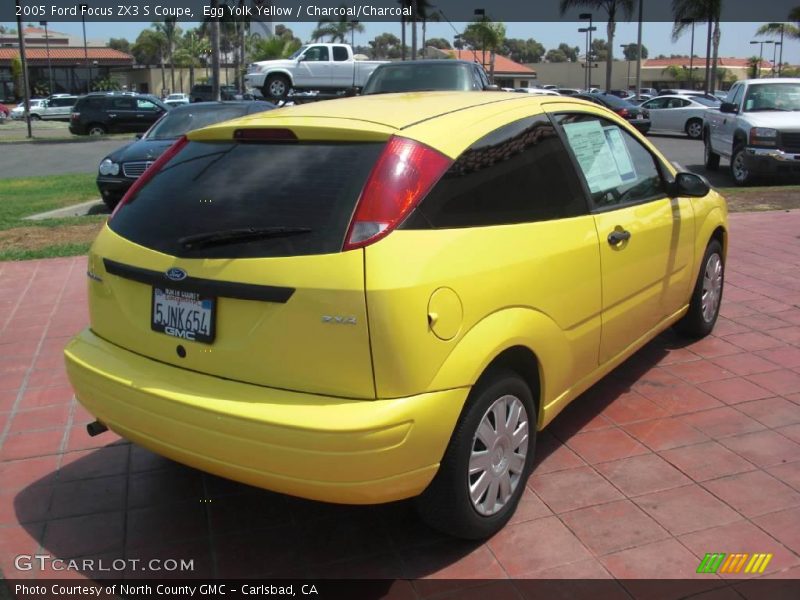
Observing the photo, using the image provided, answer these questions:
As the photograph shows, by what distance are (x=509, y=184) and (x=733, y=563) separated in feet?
5.61

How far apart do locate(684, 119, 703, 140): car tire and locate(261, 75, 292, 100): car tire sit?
1356 cm

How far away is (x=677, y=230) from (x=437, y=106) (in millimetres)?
1910

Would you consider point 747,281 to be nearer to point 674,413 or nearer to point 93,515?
point 674,413

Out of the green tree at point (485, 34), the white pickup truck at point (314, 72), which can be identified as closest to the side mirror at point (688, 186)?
the white pickup truck at point (314, 72)

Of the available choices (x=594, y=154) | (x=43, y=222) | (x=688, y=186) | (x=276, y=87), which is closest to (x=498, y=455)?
(x=594, y=154)

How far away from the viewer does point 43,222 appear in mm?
10461

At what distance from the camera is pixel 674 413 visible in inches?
167

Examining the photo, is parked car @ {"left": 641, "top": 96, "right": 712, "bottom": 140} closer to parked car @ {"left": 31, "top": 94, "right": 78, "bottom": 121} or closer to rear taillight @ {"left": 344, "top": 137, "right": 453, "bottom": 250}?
rear taillight @ {"left": 344, "top": 137, "right": 453, "bottom": 250}

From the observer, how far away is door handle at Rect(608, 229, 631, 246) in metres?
3.70

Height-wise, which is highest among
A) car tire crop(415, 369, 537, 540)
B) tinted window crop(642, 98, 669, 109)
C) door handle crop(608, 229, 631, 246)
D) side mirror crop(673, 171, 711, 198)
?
tinted window crop(642, 98, 669, 109)

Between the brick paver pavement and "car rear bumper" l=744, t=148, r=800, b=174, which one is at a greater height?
"car rear bumper" l=744, t=148, r=800, b=174

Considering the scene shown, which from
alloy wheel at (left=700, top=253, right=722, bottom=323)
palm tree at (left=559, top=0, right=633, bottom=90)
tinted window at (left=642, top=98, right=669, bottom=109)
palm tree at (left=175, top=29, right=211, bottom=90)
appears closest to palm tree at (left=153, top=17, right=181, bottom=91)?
palm tree at (left=175, top=29, right=211, bottom=90)

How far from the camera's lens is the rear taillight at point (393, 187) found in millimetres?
2646

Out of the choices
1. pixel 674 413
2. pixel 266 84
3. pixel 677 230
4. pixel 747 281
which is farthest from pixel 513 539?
pixel 266 84
